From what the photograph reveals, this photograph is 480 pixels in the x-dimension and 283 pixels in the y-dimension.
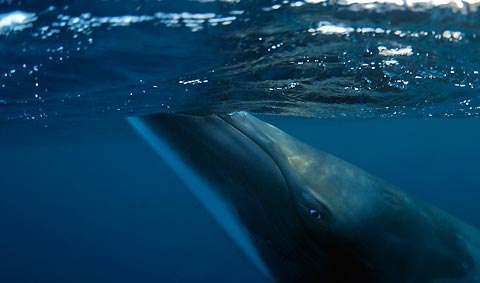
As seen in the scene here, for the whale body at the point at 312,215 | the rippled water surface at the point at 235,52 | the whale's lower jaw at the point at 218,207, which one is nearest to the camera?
the whale body at the point at 312,215

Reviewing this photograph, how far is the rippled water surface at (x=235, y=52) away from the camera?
521 centimetres

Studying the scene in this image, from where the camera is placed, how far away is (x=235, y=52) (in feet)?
23.3

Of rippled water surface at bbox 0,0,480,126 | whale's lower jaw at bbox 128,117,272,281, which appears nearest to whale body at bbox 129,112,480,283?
whale's lower jaw at bbox 128,117,272,281

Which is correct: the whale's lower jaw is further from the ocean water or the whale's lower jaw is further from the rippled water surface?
the rippled water surface

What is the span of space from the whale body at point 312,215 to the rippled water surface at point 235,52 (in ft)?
6.64

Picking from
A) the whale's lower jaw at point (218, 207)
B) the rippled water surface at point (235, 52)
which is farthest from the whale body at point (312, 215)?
the rippled water surface at point (235, 52)

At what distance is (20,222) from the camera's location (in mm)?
111875

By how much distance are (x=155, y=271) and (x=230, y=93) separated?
Result: 1603 inches

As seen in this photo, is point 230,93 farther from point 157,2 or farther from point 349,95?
point 157,2

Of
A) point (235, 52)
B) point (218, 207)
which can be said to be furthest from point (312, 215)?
point (235, 52)

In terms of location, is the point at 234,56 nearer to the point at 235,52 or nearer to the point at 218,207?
the point at 235,52

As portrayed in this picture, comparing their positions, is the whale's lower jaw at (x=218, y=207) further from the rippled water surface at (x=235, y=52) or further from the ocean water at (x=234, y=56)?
the rippled water surface at (x=235, y=52)

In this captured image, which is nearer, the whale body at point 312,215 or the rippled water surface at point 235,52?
the whale body at point 312,215

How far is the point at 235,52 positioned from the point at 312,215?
4.25m
